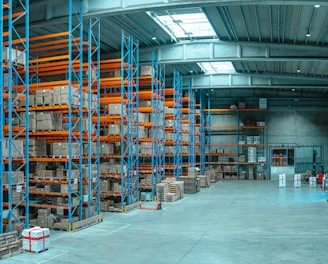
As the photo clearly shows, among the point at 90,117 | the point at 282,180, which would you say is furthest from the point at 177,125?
the point at 90,117

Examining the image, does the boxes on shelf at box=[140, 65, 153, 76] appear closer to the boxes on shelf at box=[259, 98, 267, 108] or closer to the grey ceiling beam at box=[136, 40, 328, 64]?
the grey ceiling beam at box=[136, 40, 328, 64]

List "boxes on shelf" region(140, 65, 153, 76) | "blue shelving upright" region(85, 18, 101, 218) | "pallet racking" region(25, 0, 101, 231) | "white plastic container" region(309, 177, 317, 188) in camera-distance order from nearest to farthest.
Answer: "pallet racking" region(25, 0, 101, 231)
"blue shelving upright" region(85, 18, 101, 218)
"boxes on shelf" region(140, 65, 153, 76)
"white plastic container" region(309, 177, 317, 188)

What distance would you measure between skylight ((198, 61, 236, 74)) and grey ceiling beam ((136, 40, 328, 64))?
5275 millimetres

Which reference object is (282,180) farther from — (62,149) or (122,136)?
(62,149)

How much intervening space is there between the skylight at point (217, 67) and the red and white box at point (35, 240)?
17.4 metres

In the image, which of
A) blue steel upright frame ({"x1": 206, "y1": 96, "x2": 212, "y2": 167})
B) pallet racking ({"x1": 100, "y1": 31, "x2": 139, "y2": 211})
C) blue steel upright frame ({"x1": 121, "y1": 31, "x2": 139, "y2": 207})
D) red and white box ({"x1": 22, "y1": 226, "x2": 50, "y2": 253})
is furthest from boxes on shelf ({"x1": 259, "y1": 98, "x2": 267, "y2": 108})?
red and white box ({"x1": 22, "y1": 226, "x2": 50, "y2": 253})

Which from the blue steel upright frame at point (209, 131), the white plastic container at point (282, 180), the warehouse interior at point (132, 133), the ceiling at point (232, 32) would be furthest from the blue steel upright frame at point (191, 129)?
the white plastic container at point (282, 180)

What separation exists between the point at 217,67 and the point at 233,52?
780 centimetres

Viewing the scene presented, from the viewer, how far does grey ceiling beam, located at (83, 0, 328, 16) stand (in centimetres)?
1222

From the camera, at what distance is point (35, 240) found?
10.8 m

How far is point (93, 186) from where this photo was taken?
52.3ft

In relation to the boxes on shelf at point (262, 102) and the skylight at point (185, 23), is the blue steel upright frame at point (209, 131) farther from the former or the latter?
the skylight at point (185, 23)

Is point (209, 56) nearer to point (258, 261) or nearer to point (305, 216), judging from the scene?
point (305, 216)

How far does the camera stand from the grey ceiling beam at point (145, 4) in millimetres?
12218
